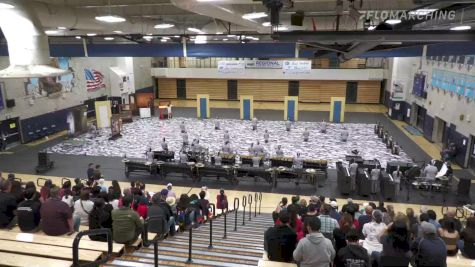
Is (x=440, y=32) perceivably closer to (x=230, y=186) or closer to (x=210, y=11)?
(x=210, y=11)

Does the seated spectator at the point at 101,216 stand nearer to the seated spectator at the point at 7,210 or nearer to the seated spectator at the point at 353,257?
the seated spectator at the point at 7,210

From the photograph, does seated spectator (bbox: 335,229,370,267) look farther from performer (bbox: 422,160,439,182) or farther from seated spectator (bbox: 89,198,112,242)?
performer (bbox: 422,160,439,182)

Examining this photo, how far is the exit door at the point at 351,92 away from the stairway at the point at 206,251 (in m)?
30.4

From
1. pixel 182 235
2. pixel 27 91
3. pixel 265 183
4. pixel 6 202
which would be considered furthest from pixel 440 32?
pixel 27 91

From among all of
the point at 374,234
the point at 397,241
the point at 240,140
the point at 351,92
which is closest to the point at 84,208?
the point at 374,234

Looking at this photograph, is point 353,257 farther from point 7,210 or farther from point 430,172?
point 430,172

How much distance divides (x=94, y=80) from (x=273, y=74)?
54.0ft

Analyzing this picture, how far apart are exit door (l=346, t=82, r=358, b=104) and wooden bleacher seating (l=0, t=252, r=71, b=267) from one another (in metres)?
35.7

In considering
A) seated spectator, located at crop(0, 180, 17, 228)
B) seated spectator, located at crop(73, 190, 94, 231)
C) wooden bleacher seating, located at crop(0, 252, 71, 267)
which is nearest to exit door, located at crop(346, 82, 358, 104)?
seated spectator, located at crop(73, 190, 94, 231)

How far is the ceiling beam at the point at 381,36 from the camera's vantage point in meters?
5.23

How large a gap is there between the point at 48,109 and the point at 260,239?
21.8 m

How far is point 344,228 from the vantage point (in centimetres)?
630

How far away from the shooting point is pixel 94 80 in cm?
2989

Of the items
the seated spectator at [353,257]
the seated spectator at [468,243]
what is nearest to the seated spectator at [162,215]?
the seated spectator at [353,257]
